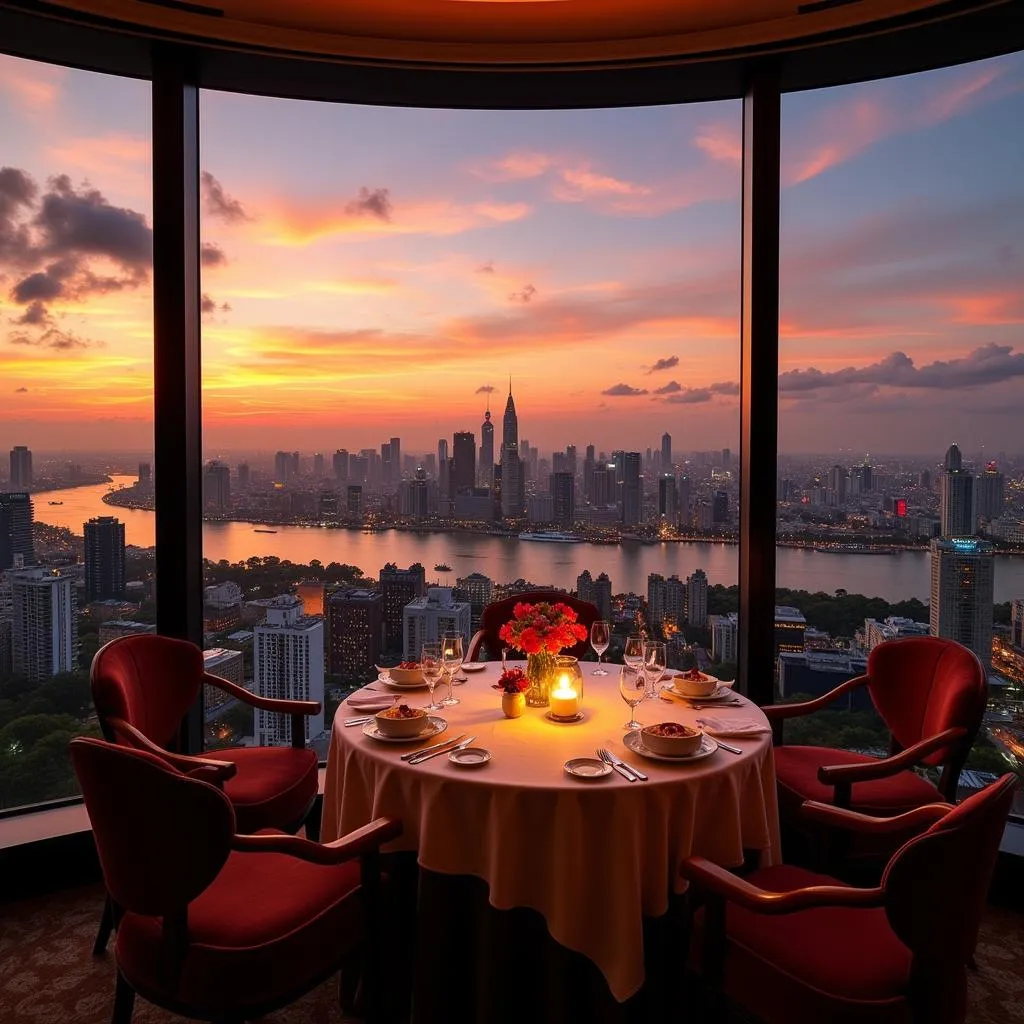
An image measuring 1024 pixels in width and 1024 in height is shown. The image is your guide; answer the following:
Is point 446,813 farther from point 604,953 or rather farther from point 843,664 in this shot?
point 843,664

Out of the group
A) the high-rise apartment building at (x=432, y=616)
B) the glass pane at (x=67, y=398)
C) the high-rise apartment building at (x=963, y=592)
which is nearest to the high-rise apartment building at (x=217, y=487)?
the glass pane at (x=67, y=398)

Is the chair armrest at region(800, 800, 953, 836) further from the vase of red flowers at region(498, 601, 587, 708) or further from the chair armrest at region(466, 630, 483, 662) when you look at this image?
the chair armrest at region(466, 630, 483, 662)

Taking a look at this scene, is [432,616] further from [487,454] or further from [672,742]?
[672,742]

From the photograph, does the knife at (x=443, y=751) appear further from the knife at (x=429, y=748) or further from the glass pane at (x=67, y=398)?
the glass pane at (x=67, y=398)

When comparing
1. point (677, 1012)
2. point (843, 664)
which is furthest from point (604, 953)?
point (843, 664)

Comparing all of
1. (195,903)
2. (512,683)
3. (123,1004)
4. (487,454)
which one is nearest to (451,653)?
(512,683)

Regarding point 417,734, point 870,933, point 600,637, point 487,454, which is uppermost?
point 487,454
